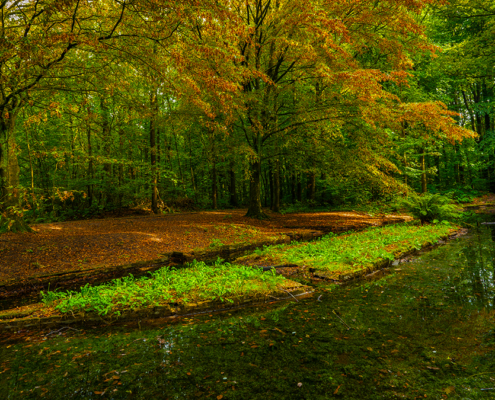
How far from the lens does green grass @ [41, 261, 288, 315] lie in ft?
15.4

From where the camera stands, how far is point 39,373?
3.17 metres

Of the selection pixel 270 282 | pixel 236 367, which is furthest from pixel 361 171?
pixel 236 367

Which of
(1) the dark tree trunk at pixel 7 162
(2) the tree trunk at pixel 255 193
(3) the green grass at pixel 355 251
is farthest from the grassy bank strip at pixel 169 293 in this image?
(2) the tree trunk at pixel 255 193

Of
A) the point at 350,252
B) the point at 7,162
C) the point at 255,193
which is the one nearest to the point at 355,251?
the point at 350,252

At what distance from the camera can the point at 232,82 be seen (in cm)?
779

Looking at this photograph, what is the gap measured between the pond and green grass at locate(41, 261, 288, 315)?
45cm

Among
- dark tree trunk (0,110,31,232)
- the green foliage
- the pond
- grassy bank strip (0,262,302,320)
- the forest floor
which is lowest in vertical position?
the pond

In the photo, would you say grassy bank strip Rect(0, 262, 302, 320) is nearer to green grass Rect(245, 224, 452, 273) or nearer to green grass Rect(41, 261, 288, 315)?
green grass Rect(41, 261, 288, 315)

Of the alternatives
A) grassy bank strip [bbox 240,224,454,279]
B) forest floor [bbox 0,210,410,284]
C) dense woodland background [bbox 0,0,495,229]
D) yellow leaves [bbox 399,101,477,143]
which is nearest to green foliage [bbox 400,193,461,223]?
dense woodland background [bbox 0,0,495,229]

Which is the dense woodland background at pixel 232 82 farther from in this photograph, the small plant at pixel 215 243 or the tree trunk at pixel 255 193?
the small plant at pixel 215 243

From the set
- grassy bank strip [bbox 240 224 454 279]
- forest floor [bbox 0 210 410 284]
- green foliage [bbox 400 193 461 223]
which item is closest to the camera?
grassy bank strip [bbox 240 224 454 279]

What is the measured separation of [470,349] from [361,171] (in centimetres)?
986

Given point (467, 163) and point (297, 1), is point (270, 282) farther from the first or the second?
point (467, 163)

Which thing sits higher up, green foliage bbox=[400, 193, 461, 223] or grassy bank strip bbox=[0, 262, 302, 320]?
green foliage bbox=[400, 193, 461, 223]
